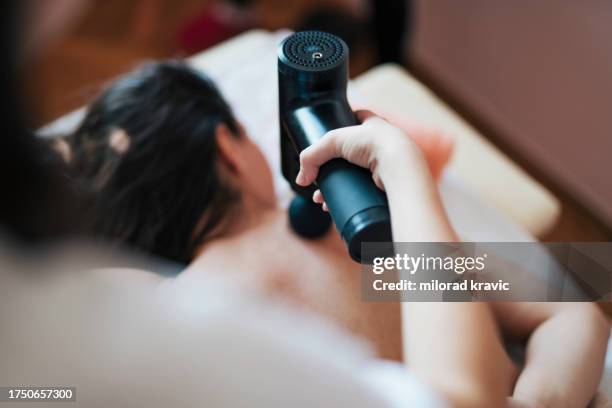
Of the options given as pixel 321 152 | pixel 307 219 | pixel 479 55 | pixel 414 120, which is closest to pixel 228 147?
pixel 307 219

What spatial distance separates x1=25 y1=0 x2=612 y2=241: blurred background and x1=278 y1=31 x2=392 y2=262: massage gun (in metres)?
0.90

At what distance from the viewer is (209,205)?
1038 millimetres

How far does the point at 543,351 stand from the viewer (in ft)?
2.75

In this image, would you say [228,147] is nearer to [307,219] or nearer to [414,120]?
[307,219]

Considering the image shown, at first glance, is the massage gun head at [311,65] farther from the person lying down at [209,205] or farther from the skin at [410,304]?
the person lying down at [209,205]

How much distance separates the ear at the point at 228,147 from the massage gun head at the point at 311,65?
1.24 feet

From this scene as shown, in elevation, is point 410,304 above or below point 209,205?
above

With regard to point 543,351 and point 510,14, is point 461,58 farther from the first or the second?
point 543,351

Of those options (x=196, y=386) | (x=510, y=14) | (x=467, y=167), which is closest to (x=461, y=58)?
(x=510, y=14)

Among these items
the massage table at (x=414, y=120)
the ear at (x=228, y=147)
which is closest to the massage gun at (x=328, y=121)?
the ear at (x=228, y=147)

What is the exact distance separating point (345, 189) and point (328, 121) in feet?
0.32

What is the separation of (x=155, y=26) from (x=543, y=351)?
1.78 metres

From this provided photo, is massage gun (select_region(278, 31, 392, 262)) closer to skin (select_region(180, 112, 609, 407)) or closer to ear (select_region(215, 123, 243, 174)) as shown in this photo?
skin (select_region(180, 112, 609, 407))

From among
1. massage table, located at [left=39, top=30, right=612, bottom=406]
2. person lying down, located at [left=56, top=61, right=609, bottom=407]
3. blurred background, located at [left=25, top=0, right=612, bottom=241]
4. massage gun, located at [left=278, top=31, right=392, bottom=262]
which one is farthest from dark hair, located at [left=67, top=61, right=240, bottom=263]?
blurred background, located at [left=25, top=0, right=612, bottom=241]
